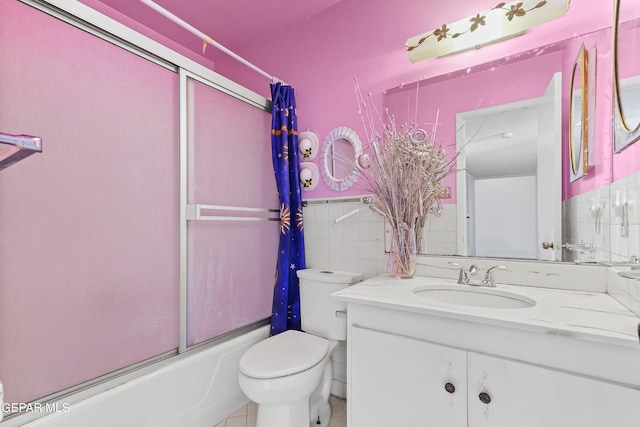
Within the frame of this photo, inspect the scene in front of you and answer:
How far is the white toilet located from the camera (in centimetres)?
116

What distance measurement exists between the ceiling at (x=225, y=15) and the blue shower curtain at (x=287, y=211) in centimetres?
50

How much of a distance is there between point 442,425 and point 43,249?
143 centimetres

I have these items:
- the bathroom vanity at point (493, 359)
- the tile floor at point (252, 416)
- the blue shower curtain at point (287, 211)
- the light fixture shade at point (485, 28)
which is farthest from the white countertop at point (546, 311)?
the light fixture shade at point (485, 28)

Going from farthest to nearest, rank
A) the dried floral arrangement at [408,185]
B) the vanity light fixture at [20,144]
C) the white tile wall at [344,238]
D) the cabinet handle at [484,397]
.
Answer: the white tile wall at [344,238], the dried floral arrangement at [408,185], the cabinet handle at [484,397], the vanity light fixture at [20,144]

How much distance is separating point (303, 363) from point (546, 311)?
895 millimetres

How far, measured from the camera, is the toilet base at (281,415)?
4.02 feet

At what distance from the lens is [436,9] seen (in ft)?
4.87

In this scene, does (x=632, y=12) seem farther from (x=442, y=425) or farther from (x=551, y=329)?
(x=442, y=425)

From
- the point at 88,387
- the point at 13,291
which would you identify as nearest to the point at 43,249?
the point at 13,291

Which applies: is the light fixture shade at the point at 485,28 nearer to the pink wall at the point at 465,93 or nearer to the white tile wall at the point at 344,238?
A: the pink wall at the point at 465,93

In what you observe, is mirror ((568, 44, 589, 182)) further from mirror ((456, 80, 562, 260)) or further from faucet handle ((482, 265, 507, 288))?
faucet handle ((482, 265, 507, 288))

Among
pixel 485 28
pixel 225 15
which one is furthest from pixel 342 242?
pixel 225 15

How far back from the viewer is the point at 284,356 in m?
1.28

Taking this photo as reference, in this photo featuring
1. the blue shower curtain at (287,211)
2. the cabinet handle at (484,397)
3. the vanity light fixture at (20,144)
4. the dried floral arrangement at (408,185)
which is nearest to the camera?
the vanity light fixture at (20,144)
